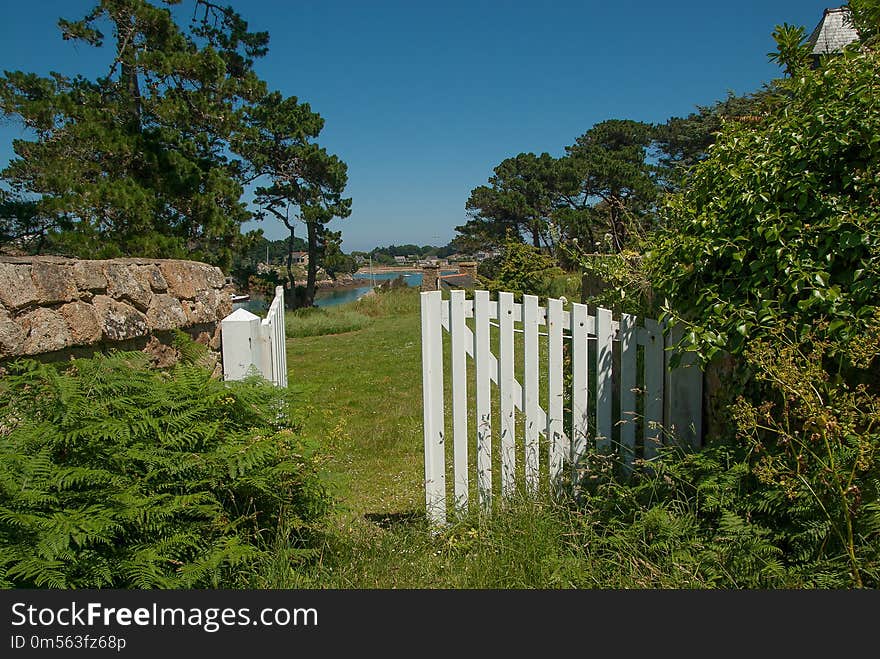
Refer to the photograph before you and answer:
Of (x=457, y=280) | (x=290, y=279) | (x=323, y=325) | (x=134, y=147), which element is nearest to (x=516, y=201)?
(x=457, y=280)

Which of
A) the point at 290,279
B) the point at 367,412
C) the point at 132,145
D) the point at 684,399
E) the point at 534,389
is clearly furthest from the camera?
the point at 290,279

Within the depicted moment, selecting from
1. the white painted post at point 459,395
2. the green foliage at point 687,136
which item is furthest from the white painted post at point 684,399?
the green foliage at point 687,136

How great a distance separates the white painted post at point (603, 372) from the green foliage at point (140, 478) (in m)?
1.65

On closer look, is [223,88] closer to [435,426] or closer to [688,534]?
[435,426]

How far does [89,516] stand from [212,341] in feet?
8.04

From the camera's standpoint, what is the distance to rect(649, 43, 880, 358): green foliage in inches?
90.0

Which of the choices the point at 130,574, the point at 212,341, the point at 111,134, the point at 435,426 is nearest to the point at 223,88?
the point at 111,134

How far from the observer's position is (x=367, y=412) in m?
6.52

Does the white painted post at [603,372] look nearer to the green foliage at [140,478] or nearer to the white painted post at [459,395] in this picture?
the white painted post at [459,395]

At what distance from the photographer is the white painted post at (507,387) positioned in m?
3.20

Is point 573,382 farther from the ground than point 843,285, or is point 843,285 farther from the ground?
point 843,285

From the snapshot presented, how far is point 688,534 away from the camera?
2439 mm

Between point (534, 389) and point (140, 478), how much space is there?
80.7 inches

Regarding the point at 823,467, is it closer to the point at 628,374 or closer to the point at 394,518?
the point at 628,374
